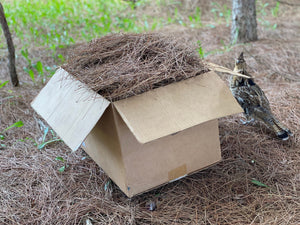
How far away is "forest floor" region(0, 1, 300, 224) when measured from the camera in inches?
87.0

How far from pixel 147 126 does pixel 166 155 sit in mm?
430

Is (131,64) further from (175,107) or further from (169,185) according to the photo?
(169,185)

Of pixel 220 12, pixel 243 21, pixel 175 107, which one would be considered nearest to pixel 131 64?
pixel 175 107

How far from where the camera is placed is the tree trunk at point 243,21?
4.86m

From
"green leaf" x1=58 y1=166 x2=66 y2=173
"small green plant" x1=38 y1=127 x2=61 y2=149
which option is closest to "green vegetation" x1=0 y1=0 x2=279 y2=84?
"small green plant" x1=38 y1=127 x2=61 y2=149

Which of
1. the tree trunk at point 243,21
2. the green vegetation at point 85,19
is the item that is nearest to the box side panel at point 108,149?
the green vegetation at point 85,19

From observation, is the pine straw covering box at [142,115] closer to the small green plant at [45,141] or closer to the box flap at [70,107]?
the box flap at [70,107]

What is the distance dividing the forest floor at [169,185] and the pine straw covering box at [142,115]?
5.2 inches

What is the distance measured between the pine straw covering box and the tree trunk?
2703mm

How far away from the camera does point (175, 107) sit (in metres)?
2.10

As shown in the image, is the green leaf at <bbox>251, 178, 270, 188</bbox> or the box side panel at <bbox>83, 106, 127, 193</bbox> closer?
the box side panel at <bbox>83, 106, 127, 193</bbox>

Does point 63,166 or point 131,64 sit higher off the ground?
point 131,64

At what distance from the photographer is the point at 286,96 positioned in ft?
11.5

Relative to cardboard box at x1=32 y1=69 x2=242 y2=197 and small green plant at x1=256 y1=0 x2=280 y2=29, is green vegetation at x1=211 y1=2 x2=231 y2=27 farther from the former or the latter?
cardboard box at x1=32 y1=69 x2=242 y2=197
